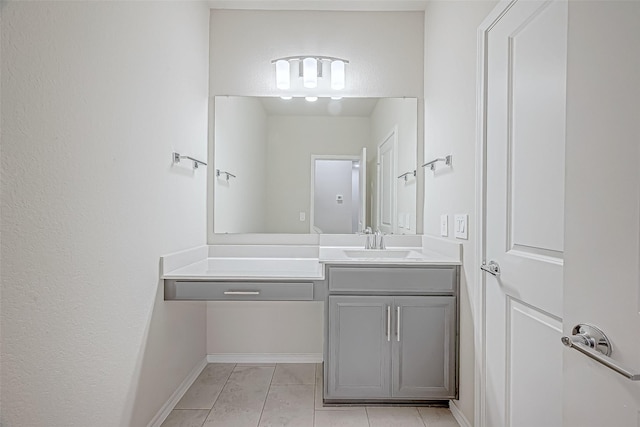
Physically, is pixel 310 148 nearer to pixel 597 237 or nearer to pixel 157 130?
pixel 157 130

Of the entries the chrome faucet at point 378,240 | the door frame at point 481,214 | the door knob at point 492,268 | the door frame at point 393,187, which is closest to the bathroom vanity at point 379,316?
the door frame at point 481,214

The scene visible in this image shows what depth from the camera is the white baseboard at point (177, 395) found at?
6.64ft

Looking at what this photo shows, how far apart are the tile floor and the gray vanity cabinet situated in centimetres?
11

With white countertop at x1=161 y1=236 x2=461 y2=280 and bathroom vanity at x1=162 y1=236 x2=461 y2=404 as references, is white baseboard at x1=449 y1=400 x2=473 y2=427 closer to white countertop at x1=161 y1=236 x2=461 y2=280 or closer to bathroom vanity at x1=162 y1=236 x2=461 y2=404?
bathroom vanity at x1=162 y1=236 x2=461 y2=404

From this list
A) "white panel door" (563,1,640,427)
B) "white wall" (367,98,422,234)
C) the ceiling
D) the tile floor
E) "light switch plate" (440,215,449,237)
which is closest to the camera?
"white panel door" (563,1,640,427)

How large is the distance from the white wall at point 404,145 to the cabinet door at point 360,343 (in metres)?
0.81

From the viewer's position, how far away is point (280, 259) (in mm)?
2826

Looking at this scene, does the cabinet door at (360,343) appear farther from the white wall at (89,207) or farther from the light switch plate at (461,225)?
the white wall at (89,207)

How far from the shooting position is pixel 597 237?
0.82 m

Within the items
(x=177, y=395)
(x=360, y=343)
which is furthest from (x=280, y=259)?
(x=177, y=395)

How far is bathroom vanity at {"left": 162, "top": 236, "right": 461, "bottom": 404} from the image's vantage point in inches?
84.4

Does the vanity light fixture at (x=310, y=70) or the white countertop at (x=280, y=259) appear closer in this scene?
the white countertop at (x=280, y=259)

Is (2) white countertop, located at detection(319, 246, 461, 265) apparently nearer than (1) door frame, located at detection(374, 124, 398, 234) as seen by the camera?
Yes

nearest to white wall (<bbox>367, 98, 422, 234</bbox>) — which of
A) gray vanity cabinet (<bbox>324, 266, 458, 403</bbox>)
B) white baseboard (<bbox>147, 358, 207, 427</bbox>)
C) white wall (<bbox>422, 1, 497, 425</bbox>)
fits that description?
white wall (<bbox>422, 1, 497, 425</bbox>)
